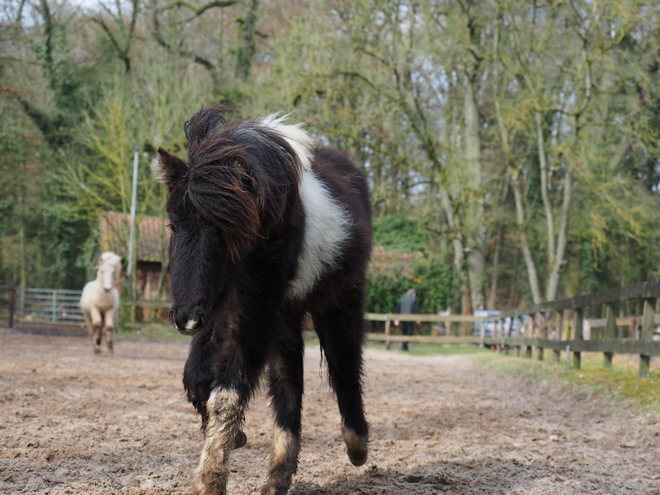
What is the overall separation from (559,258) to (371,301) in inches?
318

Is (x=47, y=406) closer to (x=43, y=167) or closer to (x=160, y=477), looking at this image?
(x=160, y=477)

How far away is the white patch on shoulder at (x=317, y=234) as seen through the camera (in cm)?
379

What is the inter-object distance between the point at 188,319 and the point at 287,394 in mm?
1384

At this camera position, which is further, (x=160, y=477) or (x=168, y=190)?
(x=160, y=477)

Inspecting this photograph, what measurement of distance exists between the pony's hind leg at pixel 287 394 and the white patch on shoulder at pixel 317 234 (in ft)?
1.25

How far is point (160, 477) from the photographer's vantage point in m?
4.09

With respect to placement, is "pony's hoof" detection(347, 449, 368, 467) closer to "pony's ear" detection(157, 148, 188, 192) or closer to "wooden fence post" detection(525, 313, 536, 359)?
"pony's ear" detection(157, 148, 188, 192)

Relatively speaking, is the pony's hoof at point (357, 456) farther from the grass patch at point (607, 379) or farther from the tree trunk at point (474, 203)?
the tree trunk at point (474, 203)

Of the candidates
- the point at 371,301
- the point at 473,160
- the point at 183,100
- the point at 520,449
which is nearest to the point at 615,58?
the point at 473,160

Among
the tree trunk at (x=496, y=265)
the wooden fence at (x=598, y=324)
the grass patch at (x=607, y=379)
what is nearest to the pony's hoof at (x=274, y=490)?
the wooden fence at (x=598, y=324)

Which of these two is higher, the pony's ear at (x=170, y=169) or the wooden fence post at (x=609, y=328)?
the pony's ear at (x=170, y=169)

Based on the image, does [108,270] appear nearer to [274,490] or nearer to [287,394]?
[287,394]

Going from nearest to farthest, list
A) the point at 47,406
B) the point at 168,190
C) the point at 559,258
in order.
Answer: the point at 168,190, the point at 47,406, the point at 559,258

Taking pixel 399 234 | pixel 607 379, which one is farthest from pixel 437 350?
pixel 607 379
